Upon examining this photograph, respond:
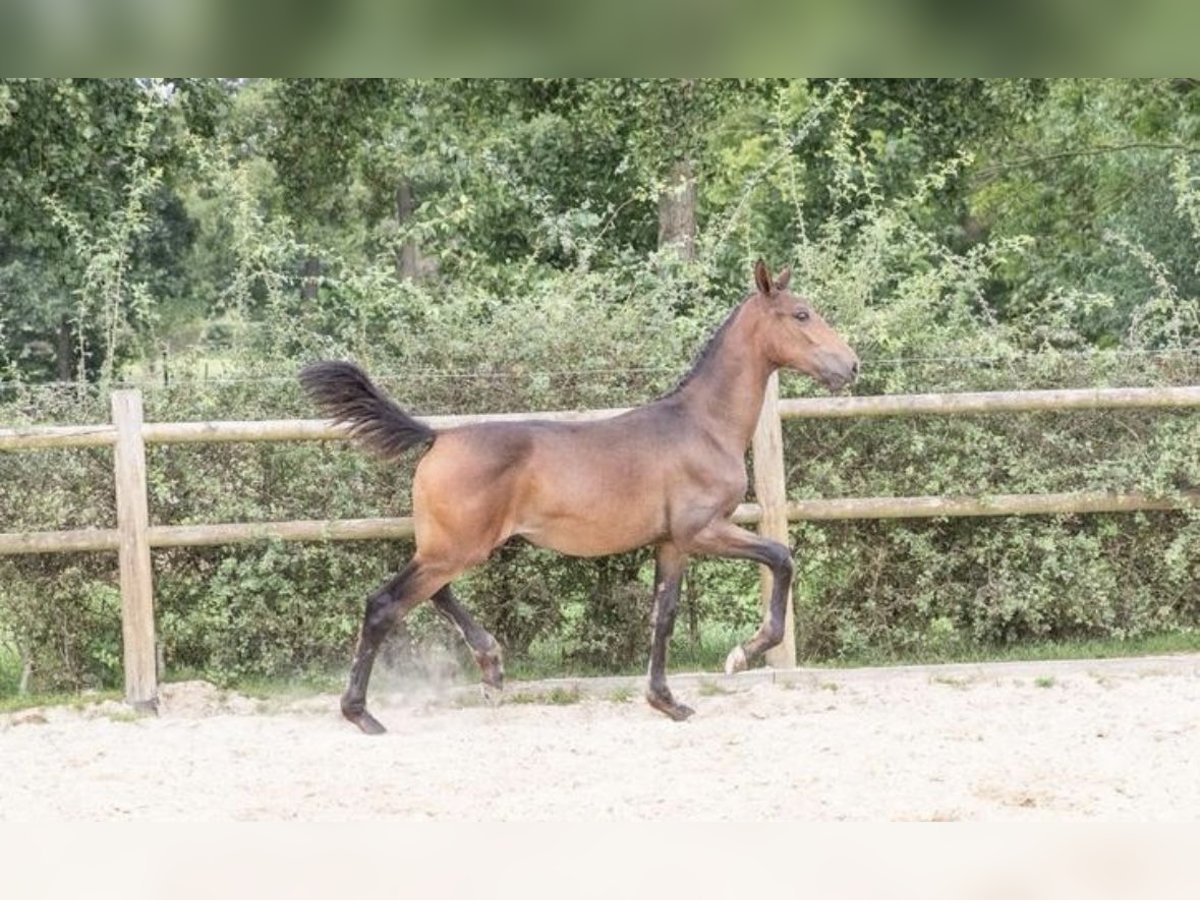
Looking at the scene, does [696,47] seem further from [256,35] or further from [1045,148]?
[1045,148]

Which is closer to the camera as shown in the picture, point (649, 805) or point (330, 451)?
point (649, 805)

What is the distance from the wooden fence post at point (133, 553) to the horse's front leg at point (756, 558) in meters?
2.52

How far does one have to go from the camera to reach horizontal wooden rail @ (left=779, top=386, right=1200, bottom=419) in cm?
700

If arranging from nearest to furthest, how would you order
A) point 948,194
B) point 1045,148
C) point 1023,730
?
point 1023,730 → point 948,194 → point 1045,148

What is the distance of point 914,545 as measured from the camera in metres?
7.27

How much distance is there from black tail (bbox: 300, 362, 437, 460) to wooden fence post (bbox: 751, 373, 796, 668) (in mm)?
1683

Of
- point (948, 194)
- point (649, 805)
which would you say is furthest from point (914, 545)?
point (948, 194)

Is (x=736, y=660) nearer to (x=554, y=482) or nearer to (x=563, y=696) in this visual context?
(x=563, y=696)

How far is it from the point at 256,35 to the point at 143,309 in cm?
730

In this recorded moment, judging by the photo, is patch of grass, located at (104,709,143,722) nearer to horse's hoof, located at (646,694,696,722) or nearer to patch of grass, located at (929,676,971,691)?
horse's hoof, located at (646,694,696,722)

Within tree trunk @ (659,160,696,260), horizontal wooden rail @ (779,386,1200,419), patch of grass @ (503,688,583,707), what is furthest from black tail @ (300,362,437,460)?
tree trunk @ (659,160,696,260)

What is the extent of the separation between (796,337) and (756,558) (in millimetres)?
976

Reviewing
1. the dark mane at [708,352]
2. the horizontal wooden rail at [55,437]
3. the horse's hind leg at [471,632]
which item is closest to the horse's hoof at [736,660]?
the horse's hind leg at [471,632]

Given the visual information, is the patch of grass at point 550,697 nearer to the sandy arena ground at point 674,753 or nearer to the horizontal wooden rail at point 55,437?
the sandy arena ground at point 674,753
